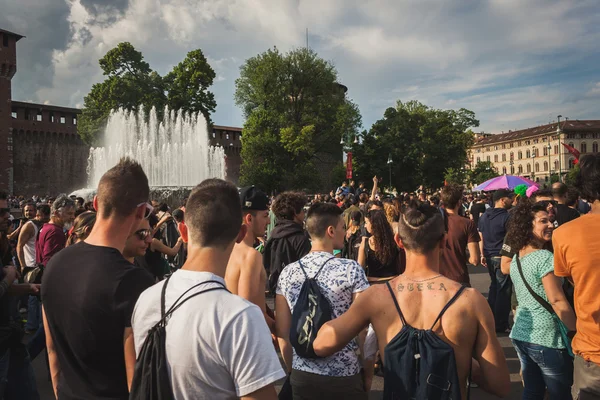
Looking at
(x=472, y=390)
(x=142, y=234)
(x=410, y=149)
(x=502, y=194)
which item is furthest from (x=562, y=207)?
(x=410, y=149)

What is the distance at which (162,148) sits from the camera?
32.7m

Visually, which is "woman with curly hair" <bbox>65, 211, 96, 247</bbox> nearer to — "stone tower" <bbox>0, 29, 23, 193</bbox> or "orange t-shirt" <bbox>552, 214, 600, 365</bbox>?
"orange t-shirt" <bbox>552, 214, 600, 365</bbox>

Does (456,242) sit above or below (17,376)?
above

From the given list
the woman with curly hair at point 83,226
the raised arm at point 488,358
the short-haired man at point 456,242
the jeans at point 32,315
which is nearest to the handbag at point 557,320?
the raised arm at point 488,358

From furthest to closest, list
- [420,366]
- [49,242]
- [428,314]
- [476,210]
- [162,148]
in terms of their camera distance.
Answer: [162,148] → [476,210] → [49,242] → [428,314] → [420,366]

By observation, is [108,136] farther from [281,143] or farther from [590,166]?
[590,166]

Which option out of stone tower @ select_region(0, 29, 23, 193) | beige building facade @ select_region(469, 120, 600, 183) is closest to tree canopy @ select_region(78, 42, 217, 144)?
stone tower @ select_region(0, 29, 23, 193)

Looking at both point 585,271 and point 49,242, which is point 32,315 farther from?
point 585,271

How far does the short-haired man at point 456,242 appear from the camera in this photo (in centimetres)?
535

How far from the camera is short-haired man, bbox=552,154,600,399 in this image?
7.80 feet

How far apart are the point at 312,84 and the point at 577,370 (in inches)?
1477

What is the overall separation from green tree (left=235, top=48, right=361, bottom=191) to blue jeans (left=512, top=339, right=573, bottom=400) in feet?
110

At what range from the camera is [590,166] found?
8.33 feet

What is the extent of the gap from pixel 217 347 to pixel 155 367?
0.83ft
